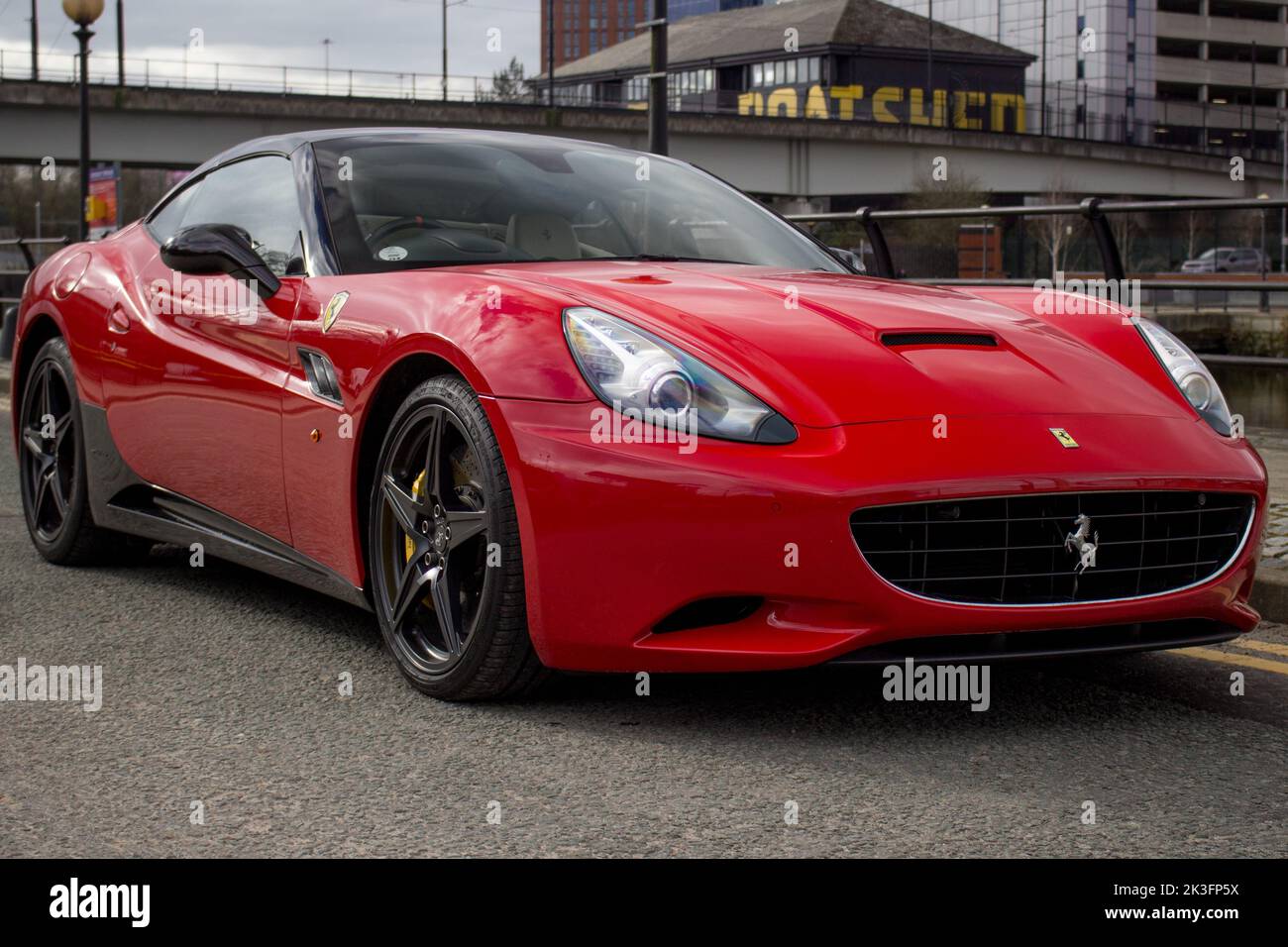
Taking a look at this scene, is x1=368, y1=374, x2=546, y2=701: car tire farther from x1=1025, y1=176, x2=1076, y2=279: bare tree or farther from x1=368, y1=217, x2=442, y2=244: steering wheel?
x1=1025, y1=176, x2=1076, y2=279: bare tree

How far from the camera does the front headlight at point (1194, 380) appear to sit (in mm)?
4059

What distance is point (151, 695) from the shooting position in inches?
160

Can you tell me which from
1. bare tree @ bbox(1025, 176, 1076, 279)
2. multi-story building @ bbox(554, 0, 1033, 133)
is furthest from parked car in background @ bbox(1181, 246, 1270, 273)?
multi-story building @ bbox(554, 0, 1033, 133)

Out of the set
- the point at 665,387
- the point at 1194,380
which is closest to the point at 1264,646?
the point at 1194,380

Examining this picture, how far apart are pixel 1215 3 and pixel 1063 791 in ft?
332

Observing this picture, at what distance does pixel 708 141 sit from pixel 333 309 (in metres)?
47.7

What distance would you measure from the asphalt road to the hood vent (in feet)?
2.71

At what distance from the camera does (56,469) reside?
234 inches

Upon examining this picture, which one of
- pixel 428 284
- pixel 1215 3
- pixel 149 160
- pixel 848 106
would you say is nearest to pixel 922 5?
pixel 1215 3

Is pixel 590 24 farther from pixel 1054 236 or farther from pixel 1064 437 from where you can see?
pixel 1064 437

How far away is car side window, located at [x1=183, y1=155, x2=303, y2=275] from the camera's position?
4.79 metres

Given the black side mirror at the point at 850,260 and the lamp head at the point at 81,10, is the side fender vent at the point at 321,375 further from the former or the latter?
the lamp head at the point at 81,10
